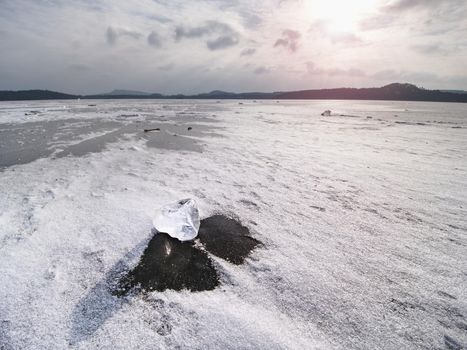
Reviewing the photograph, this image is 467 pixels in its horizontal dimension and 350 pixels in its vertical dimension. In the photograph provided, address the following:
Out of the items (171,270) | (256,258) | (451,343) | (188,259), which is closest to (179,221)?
(188,259)

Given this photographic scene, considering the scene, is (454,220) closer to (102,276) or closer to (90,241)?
(102,276)

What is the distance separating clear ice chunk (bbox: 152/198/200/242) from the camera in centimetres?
313

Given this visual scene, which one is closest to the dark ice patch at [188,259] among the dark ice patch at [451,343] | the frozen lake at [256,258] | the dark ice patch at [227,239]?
the dark ice patch at [227,239]

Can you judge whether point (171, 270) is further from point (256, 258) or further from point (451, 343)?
point (451, 343)

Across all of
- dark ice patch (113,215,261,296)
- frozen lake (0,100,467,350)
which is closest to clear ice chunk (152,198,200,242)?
dark ice patch (113,215,261,296)

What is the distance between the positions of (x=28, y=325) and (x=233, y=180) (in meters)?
3.85

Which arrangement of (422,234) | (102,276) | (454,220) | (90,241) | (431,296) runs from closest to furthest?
(431,296)
(102,276)
(90,241)
(422,234)
(454,220)

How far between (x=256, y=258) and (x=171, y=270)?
89cm

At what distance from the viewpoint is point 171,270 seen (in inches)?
102

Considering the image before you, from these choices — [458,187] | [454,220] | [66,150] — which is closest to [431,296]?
[454,220]

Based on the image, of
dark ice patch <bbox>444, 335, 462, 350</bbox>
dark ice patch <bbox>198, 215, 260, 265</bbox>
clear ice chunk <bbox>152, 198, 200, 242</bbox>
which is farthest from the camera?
clear ice chunk <bbox>152, 198, 200, 242</bbox>

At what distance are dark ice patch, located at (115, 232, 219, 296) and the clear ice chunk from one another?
11 centimetres

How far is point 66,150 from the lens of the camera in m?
7.86

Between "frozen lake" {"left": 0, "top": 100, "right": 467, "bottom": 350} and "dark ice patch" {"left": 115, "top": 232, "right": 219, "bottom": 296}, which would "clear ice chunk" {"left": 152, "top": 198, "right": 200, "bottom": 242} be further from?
"frozen lake" {"left": 0, "top": 100, "right": 467, "bottom": 350}
